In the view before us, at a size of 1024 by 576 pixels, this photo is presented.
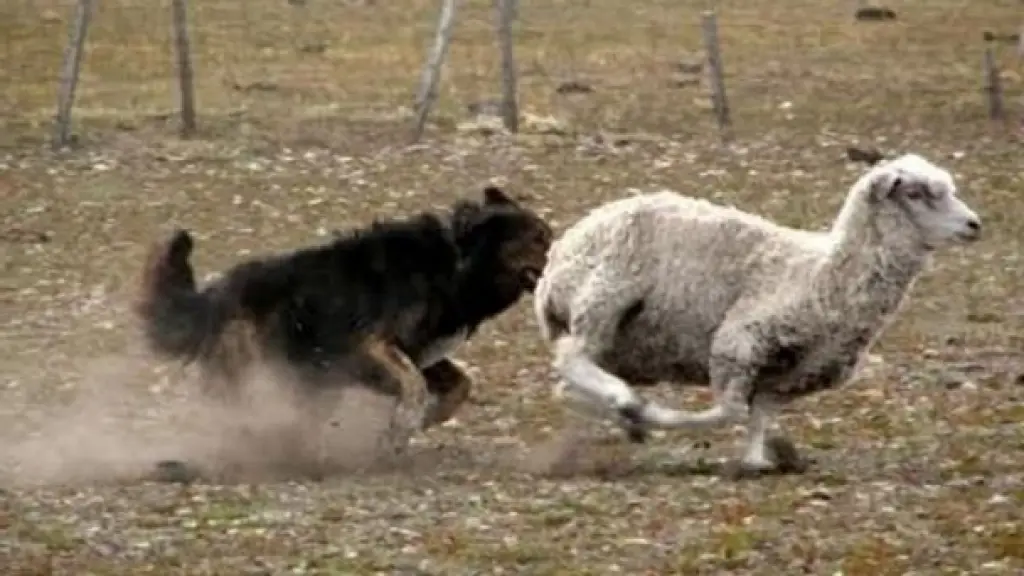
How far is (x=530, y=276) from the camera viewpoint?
13.0 metres

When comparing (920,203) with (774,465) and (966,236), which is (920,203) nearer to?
(966,236)

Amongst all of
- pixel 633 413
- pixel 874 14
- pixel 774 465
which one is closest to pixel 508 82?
pixel 633 413

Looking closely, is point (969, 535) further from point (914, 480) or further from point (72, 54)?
point (72, 54)

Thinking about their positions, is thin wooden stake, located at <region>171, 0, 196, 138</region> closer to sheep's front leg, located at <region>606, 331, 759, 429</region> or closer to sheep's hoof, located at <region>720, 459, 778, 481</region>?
sheep's front leg, located at <region>606, 331, 759, 429</region>

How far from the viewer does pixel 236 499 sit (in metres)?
10.9

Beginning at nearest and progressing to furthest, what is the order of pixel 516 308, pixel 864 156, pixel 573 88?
pixel 516 308
pixel 864 156
pixel 573 88

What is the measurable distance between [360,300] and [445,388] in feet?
2.47

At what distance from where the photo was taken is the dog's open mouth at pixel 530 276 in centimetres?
1303

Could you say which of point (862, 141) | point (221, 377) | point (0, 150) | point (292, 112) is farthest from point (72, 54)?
point (221, 377)

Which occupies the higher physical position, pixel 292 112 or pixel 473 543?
pixel 473 543

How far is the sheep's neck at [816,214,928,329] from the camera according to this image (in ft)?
39.5

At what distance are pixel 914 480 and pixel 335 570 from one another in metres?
2.93

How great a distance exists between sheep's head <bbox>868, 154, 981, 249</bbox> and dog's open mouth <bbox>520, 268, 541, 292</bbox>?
1.69 metres

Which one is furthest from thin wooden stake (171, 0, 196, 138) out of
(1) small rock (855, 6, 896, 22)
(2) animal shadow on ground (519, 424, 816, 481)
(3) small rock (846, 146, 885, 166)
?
(1) small rock (855, 6, 896, 22)
